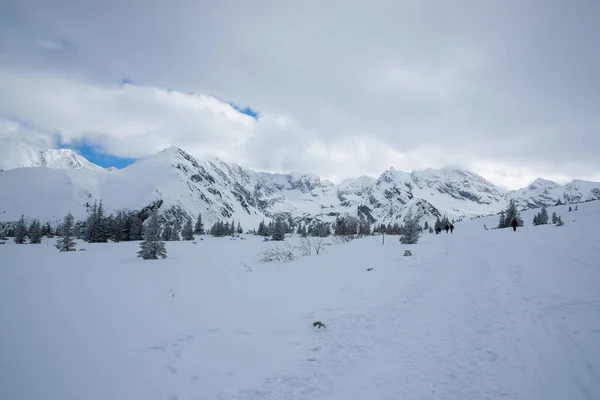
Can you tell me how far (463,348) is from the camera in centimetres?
511

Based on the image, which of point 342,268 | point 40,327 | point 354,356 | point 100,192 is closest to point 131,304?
point 40,327

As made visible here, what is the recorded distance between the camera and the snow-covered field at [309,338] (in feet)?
13.4

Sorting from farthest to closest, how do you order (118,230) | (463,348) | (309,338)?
(118,230), (309,338), (463,348)

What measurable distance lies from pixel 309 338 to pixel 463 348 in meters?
2.97

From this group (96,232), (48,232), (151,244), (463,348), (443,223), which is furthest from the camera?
(443,223)

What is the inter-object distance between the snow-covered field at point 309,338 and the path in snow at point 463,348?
1.1 inches

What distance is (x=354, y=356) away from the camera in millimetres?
5207

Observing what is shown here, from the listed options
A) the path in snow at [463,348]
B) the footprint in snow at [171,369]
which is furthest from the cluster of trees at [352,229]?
the footprint in snow at [171,369]

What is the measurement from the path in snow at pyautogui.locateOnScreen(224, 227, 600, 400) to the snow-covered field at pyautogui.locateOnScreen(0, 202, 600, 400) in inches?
1.1

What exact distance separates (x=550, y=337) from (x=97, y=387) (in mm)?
7669

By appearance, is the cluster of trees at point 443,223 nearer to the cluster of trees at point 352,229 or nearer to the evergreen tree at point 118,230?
the cluster of trees at point 352,229

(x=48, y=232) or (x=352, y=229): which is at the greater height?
(x=352, y=229)

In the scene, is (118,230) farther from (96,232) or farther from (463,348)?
(463,348)

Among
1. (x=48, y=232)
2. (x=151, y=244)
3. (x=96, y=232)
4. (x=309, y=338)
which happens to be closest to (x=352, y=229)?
(x=151, y=244)
